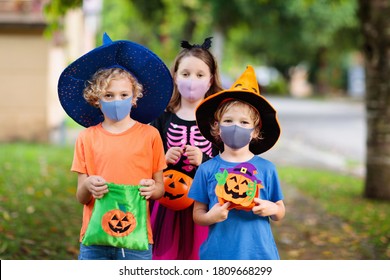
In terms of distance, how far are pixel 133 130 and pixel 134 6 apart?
12.2 meters

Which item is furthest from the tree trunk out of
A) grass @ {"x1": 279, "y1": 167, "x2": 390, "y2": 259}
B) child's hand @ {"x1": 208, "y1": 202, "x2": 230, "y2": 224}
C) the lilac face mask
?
child's hand @ {"x1": 208, "y1": 202, "x2": 230, "y2": 224}

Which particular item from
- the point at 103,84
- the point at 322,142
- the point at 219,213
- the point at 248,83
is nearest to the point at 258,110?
the point at 248,83

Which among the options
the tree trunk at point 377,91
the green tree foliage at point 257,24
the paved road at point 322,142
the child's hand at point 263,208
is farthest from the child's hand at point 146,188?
the green tree foliage at point 257,24

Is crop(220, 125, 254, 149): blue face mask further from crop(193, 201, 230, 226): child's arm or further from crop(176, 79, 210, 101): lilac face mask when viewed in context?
crop(176, 79, 210, 101): lilac face mask

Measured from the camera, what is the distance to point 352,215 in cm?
860

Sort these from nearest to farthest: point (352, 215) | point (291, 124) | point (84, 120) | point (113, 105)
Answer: point (113, 105) → point (84, 120) → point (352, 215) → point (291, 124)

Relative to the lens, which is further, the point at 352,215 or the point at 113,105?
the point at 352,215

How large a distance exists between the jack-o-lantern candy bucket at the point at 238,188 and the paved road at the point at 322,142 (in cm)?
1167

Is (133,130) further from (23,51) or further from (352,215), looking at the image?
(23,51)

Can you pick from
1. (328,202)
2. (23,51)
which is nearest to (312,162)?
(328,202)

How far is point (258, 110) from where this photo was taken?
362 cm

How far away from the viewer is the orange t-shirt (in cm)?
353

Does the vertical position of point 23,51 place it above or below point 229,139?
above

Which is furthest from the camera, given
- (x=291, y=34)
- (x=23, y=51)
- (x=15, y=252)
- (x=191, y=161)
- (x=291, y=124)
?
(x=291, y=34)
